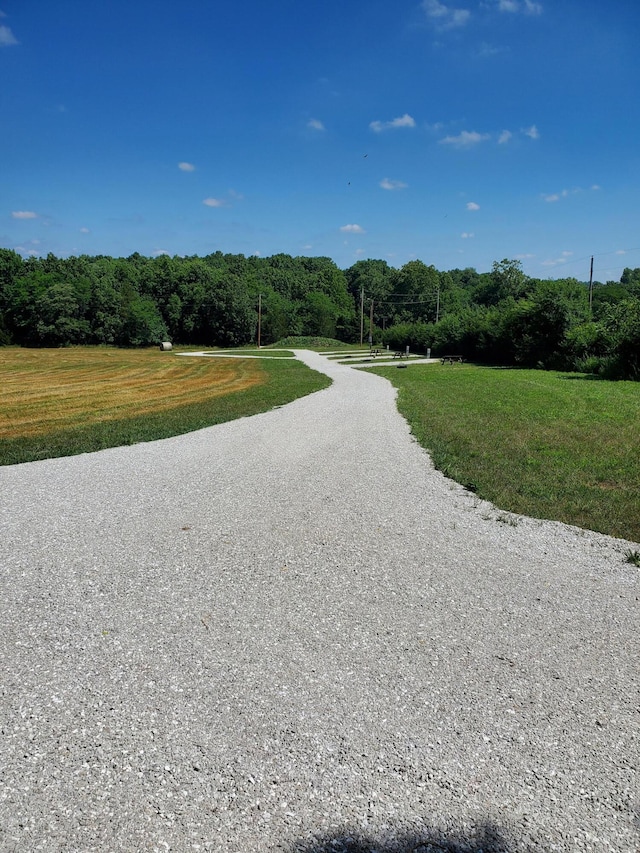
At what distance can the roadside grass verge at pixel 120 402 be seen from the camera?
1018 centimetres

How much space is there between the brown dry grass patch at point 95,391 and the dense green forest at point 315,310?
16.4 meters

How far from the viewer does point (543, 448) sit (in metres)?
9.05

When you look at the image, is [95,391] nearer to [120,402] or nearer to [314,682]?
[120,402]

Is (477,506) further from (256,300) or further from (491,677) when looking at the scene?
(256,300)

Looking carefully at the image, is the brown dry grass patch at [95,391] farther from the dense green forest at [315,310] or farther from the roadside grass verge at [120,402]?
the dense green forest at [315,310]

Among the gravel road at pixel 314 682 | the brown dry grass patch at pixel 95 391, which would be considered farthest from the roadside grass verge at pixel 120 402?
the gravel road at pixel 314 682

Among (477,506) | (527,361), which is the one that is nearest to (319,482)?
(477,506)

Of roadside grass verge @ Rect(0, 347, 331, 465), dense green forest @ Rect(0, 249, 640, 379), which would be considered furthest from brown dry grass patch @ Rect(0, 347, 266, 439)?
dense green forest @ Rect(0, 249, 640, 379)

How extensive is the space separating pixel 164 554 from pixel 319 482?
2.79 meters

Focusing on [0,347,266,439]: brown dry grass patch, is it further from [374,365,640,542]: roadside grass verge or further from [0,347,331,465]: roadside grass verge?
[374,365,640,542]: roadside grass verge

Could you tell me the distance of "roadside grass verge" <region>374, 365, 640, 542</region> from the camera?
20.2ft

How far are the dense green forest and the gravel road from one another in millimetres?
22102

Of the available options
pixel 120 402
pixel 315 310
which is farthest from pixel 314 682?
pixel 315 310

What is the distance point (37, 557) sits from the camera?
183 inches
